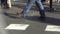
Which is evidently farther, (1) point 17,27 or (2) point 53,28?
(1) point 17,27

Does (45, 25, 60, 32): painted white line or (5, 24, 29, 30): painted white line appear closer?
(45, 25, 60, 32): painted white line

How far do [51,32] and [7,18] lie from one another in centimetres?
307

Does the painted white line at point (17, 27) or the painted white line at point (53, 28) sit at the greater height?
the painted white line at point (17, 27)

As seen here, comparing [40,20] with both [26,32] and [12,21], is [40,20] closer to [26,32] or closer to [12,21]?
[12,21]

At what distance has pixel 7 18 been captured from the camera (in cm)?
1020

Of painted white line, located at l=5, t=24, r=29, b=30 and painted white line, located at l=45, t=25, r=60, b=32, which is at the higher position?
painted white line, located at l=5, t=24, r=29, b=30

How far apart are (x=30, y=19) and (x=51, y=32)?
2389 millimetres

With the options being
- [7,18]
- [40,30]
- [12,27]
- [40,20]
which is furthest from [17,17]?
[40,30]

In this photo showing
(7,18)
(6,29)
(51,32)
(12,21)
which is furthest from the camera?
(7,18)

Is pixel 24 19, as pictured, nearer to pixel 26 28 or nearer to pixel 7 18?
pixel 7 18

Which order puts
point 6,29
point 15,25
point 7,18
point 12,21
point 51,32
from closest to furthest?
1. point 51,32
2. point 6,29
3. point 15,25
4. point 12,21
5. point 7,18

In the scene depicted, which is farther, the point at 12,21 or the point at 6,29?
the point at 12,21

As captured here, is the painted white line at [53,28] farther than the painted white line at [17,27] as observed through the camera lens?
No

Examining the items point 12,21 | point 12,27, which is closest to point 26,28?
point 12,27
